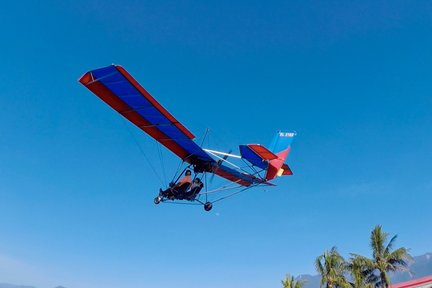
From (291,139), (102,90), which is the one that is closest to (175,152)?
(102,90)

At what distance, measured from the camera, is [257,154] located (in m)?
15.8

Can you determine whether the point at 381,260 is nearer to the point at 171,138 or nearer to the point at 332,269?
the point at 332,269

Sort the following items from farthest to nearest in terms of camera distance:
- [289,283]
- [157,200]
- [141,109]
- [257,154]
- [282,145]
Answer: [289,283] < [282,145] < [157,200] < [257,154] < [141,109]

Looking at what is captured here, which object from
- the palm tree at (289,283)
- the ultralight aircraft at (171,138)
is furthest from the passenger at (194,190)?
the palm tree at (289,283)

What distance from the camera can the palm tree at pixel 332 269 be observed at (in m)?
37.3

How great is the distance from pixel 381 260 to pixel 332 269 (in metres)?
5.13

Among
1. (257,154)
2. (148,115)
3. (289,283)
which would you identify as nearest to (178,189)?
(148,115)

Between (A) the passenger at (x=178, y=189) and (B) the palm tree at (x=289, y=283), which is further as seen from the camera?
(B) the palm tree at (x=289, y=283)

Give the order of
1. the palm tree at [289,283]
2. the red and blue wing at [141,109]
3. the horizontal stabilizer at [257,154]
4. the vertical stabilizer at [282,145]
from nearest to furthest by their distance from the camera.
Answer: the red and blue wing at [141,109]
the horizontal stabilizer at [257,154]
the vertical stabilizer at [282,145]
the palm tree at [289,283]

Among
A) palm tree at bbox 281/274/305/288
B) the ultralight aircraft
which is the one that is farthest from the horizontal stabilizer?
palm tree at bbox 281/274/305/288

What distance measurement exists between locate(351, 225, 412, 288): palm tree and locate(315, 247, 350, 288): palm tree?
1995mm

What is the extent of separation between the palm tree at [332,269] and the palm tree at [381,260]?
1995mm

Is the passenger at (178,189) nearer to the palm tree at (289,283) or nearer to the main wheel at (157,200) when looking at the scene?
the main wheel at (157,200)

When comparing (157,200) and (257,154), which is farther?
(157,200)
